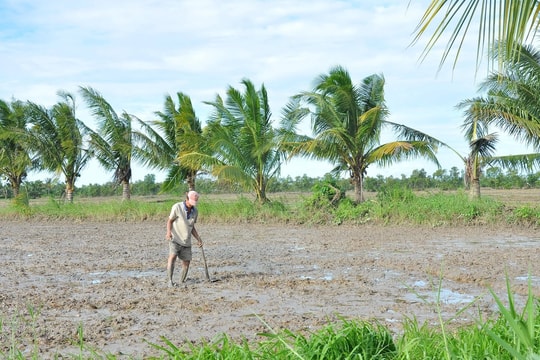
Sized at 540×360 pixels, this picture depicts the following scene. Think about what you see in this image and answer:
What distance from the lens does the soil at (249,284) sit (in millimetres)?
5895

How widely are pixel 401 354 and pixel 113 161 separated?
2317 centimetres

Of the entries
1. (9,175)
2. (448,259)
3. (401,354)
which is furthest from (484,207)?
(9,175)

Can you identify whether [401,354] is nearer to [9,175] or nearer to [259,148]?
[259,148]

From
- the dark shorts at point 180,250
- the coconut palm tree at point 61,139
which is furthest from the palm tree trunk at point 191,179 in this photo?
the dark shorts at point 180,250

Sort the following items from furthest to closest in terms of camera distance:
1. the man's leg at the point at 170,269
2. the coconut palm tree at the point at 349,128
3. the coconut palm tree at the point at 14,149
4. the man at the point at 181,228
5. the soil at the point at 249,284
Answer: the coconut palm tree at the point at 14,149 < the coconut palm tree at the point at 349,128 < the man at the point at 181,228 < the man's leg at the point at 170,269 < the soil at the point at 249,284

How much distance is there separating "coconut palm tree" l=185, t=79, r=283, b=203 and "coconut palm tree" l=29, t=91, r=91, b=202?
24.2ft

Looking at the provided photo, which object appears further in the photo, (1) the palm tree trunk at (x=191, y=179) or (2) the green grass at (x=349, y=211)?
(1) the palm tree trunk at (x=191, y=179)

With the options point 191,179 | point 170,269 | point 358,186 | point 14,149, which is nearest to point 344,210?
point 358,186

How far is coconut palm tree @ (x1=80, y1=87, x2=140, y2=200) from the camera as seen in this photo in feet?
79.0

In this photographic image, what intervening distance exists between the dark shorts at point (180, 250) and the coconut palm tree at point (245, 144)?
10508 millimetres

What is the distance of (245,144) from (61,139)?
10.4m

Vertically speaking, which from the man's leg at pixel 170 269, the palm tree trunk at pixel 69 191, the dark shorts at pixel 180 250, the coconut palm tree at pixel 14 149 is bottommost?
the man's leg at pixel 170 269

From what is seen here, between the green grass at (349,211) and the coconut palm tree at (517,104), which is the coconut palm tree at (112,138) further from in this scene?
the coconut palm tree at (517,104)

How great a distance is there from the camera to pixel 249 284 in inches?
340
